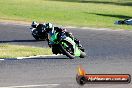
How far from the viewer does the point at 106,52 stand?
2234 centimetres

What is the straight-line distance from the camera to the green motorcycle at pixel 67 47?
19.8 metres

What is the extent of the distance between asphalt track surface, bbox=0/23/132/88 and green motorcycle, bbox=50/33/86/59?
0.36 metres

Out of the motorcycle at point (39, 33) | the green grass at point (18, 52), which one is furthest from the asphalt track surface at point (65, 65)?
the green grass at point (18, 52)

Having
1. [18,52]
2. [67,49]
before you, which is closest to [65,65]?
[67,49]

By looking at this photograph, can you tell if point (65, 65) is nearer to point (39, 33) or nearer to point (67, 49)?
point (67, 49)

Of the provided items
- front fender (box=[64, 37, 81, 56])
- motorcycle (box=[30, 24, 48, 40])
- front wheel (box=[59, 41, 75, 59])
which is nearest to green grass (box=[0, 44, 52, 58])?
front wheel (box=[59, 41, 75, 59])

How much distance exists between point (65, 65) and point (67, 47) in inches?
93.6

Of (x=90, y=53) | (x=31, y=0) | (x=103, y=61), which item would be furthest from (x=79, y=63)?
(x=31, y=0)

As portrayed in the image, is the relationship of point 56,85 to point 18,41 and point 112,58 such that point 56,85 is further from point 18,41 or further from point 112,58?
point 18,41

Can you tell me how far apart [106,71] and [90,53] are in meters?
5.09

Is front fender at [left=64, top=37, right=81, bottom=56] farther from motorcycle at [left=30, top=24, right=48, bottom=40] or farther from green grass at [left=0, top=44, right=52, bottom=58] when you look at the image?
motorcycle at [left=30, top=24, right=48, bottom=40]

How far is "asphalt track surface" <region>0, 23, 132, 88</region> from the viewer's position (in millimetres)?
13891

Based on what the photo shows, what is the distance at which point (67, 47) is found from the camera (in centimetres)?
2000

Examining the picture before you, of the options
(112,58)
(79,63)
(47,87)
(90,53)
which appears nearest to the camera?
(47,87)
